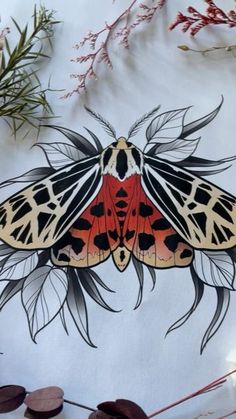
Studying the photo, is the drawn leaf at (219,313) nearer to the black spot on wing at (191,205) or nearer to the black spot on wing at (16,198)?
the black spot on wing at (191,205)

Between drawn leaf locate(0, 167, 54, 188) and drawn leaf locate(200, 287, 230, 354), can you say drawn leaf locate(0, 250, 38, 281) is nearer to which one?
drawn leaf locate(0, 167, 54, 188)

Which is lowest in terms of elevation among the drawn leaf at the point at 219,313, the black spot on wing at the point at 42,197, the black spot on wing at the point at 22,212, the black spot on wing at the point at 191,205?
the drawn leaf at the point at 219,313

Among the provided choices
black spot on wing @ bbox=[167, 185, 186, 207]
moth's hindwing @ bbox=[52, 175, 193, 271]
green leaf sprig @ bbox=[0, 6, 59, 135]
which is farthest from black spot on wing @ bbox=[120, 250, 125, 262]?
green leaf sprig @ bbox=[0, 6, 59, 135]

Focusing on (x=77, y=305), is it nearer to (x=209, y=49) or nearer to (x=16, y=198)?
(x=16, y=198)

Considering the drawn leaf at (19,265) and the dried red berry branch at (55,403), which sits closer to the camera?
the dried red berry branch at (55,403)

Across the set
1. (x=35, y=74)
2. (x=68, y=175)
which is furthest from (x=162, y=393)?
(x=35, y=74)

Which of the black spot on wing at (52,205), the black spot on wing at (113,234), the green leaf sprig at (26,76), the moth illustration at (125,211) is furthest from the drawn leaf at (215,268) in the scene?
the green leaf sprig at (26,76)

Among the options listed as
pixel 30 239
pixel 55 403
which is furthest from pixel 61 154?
pixel 55 403
